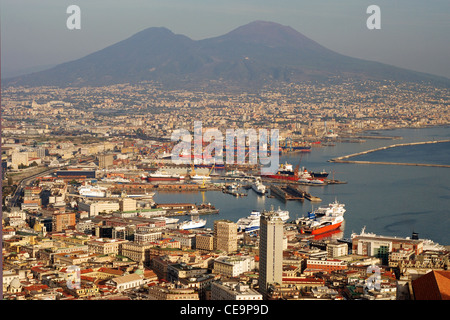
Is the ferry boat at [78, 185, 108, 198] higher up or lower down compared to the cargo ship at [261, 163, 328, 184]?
lower down

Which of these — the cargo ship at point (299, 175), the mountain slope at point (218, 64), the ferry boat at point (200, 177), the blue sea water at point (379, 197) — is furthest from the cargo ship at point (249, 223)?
the mountain slope at point (218, 64)

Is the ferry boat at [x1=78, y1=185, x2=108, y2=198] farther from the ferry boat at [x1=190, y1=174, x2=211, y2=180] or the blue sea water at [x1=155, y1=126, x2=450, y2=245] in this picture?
the ferry boat at [x1=190, y1=174, x2=211, y2=180]

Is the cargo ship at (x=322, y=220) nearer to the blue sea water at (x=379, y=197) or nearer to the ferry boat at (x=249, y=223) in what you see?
the blue sea water at (x=379, y=197)

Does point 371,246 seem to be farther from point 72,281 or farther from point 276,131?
point 276,131

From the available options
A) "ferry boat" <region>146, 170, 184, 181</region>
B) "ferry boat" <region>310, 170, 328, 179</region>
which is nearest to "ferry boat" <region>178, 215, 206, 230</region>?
"ferry boat" <region>146, 170, 184, 181</region>

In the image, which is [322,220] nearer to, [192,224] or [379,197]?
[192,224]

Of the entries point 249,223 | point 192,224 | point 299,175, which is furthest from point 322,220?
point 299,175
